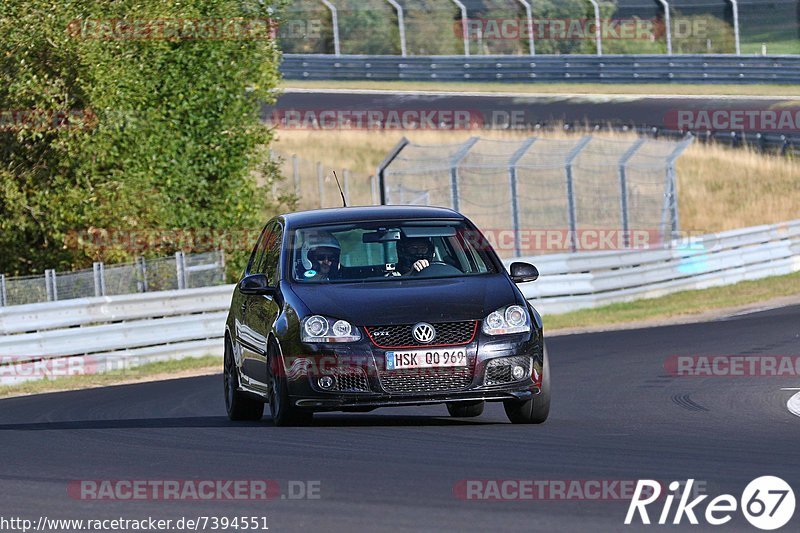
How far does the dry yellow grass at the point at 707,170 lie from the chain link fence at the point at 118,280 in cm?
1759

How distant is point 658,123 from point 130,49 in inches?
786

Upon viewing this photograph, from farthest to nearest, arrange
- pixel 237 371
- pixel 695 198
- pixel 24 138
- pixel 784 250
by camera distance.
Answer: pixel 695 198 < pixel 784 250 < pixel 24 138 < pixel 237 371

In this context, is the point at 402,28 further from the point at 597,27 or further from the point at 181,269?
the point at 181,269

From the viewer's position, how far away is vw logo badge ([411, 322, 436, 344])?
10406 mm

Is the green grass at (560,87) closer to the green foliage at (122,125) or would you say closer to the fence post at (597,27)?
the fence post at (597,27)

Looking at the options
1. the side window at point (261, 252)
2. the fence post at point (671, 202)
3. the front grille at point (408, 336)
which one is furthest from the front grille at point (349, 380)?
the fence post at point (671, 202)

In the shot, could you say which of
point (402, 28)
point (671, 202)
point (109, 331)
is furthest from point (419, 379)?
point (402, 28)

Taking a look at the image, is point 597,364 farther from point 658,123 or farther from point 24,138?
point 658,123

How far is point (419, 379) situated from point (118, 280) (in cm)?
1225

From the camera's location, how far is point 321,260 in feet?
37.7

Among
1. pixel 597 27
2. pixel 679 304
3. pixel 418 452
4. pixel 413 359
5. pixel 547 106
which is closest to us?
pixel 418 452

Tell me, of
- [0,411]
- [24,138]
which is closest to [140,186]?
[24,138]

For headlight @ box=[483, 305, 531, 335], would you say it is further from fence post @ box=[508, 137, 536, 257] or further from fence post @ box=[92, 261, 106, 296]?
fence post @ box=[508, 137, 536, 257]

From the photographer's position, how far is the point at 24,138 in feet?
82.3
